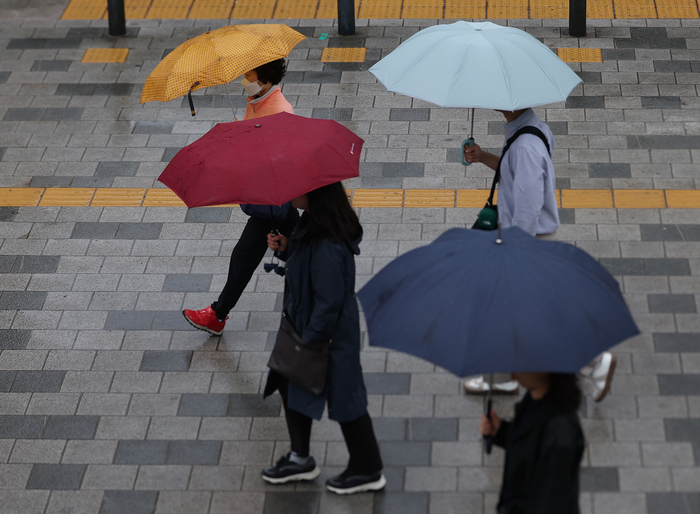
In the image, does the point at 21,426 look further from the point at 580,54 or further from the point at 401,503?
the point at 580,54

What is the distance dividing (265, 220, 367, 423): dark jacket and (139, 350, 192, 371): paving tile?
160 centimetres

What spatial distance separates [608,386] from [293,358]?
75.0 inches

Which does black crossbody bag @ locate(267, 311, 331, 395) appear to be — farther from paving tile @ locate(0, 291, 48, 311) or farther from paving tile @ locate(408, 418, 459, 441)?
paving tile @ locate(0, 291, 48, 311)

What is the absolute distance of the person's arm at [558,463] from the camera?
3320 millimetres

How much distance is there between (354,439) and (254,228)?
1.74 metres

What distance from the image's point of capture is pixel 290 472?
5043 mm

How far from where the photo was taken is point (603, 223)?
7086mm

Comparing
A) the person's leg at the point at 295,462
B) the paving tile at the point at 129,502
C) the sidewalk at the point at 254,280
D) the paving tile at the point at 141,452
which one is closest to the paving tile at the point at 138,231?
the sidewalk at the point at 254,280

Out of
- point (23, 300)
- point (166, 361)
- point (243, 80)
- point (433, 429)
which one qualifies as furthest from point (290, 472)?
point (23, 300)

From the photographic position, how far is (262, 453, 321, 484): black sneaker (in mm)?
5039

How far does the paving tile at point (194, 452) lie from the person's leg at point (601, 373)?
2306mm

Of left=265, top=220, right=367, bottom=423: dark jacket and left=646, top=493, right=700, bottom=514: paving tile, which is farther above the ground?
left=265, top=220, right=367, bottom=423: dark jacket

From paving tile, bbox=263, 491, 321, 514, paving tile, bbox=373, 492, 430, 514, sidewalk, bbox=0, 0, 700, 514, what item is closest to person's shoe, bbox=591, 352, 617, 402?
sidewalk, bbox=0, 0, 700, 514

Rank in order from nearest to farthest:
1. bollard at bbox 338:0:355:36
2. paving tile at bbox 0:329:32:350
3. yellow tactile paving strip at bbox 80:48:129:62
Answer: paving tile at bbox 0:329:32:350
bollard at bbox 338:0:355:36
yellow tactile paving strip at bbox 80:48:129:62
